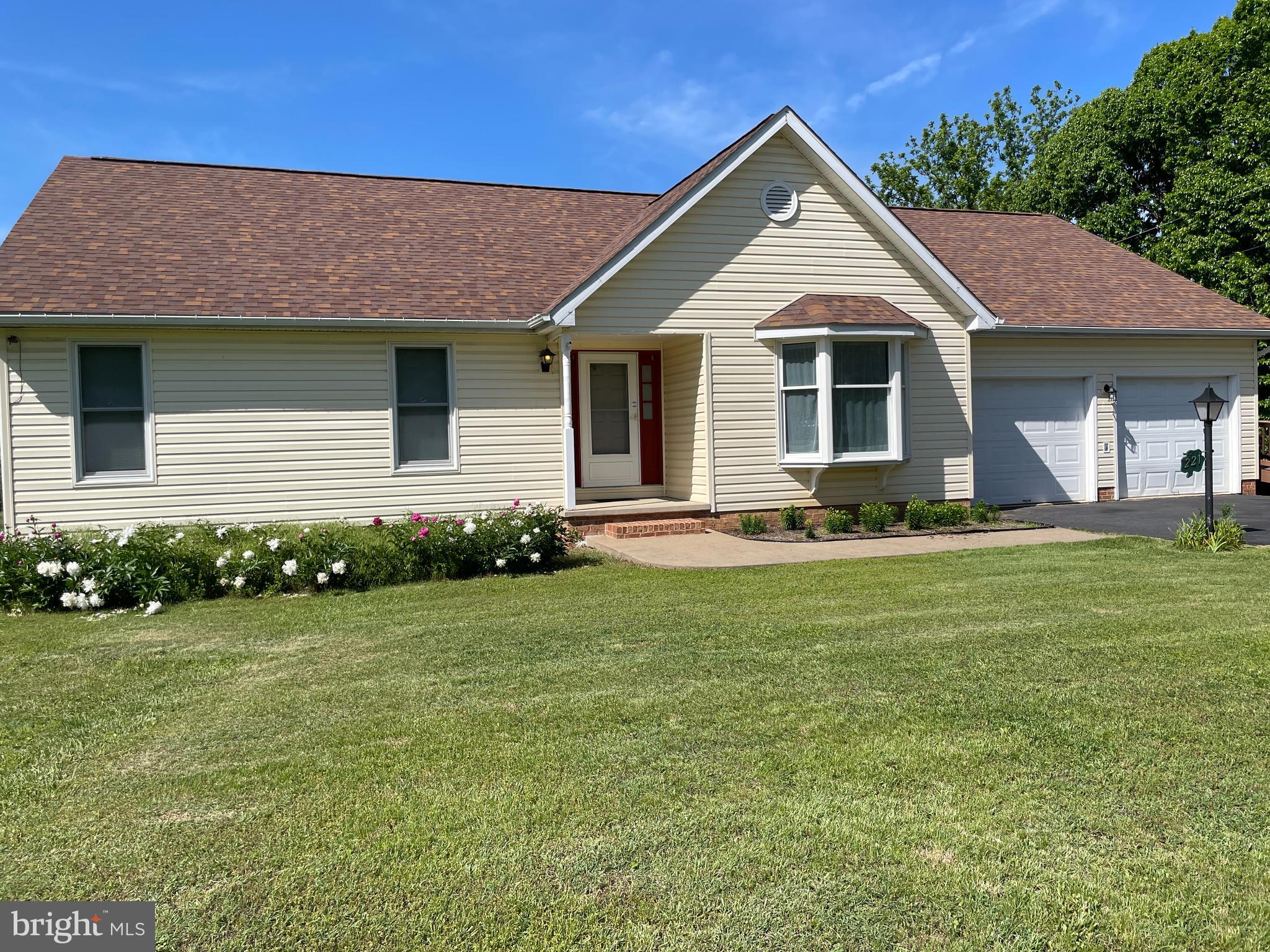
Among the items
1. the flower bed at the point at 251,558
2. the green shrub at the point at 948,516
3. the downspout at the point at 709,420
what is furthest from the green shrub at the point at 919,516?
the flower bed at the point at 251,558

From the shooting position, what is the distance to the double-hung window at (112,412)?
11305 millimetres

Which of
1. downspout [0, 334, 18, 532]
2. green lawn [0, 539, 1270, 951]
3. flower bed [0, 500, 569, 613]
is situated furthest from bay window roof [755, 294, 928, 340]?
downspout [0, 334, 18, 532]

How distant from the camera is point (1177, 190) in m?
23.0

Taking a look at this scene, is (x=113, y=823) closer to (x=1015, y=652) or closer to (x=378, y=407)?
(x=1015, y=652)

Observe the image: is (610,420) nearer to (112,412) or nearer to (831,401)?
(831,401)

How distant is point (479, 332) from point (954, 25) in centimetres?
1505

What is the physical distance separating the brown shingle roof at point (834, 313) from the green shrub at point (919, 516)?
2531 millimetres

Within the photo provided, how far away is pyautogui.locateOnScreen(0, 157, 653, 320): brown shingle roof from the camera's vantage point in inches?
456

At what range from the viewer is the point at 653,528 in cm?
1240

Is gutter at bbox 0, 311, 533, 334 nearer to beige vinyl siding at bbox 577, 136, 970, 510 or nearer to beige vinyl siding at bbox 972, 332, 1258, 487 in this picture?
beige vinyl siding at bbox 577, 136, 970, 510

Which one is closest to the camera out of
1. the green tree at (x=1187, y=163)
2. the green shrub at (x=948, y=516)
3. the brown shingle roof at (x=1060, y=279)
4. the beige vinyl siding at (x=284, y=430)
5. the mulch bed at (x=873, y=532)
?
the beige vinyl siding at (x=284, y=430)

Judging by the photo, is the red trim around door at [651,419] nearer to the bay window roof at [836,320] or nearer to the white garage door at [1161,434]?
the bay window roof at [836,320]

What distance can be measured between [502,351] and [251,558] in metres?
5.08

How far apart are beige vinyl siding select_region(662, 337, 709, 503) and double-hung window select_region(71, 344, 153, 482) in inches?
280
